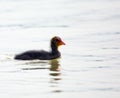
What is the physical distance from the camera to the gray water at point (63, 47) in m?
17.6

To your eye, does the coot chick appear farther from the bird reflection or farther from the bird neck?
the bird reflection

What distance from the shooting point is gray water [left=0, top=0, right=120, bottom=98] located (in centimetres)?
1764

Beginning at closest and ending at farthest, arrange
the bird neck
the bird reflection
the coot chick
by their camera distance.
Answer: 1. the bird reflection
2. the coot chick
3. the bird neck

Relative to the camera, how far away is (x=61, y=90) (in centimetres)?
1741

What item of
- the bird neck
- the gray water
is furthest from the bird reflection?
the bird neck

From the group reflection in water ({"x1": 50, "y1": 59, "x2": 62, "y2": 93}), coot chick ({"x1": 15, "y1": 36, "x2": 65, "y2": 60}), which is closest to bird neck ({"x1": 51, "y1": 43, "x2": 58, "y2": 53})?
coot chick ({"x1": 15, "y1": 36, "x2": 65, "y2": 60})

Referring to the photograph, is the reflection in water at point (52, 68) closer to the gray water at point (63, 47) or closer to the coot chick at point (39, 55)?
the gray water at point (63, 47)

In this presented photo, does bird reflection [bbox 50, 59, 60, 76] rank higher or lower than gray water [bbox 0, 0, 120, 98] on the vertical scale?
lower

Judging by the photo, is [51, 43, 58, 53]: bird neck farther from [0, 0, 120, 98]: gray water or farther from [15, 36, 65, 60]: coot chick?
[0, 0, 120, 98]: gray water

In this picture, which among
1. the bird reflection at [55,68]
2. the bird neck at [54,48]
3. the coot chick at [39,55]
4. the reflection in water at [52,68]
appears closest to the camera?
the reflection in water at [52,68]

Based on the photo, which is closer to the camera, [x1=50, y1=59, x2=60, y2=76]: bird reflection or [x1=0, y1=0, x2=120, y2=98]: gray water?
[x1=0, y1=0, x2=120, y2=98]: gray water

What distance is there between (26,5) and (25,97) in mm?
29210

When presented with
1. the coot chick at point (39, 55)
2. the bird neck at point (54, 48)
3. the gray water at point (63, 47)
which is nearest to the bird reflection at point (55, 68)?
the gray water at point (63, 47)

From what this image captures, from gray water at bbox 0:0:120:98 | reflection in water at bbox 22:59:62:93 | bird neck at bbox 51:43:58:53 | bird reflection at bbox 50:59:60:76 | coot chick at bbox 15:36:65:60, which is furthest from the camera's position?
bird neck at bbox 51:43:58:53
